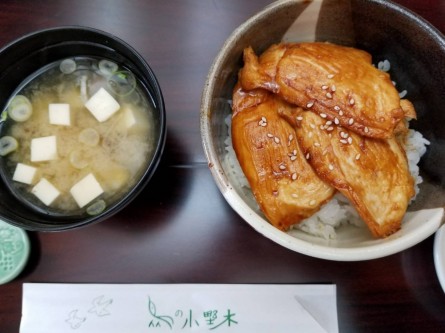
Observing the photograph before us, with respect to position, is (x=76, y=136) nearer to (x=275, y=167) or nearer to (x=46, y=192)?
(x=46, y=192)

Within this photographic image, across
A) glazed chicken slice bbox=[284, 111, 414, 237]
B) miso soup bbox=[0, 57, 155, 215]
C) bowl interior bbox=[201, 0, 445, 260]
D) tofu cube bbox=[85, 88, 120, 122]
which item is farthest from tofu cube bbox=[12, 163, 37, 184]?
glazed chicken slice bbox=[284, 111, 414, 237]

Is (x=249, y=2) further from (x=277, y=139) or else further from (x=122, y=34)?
(x=277, y=139)

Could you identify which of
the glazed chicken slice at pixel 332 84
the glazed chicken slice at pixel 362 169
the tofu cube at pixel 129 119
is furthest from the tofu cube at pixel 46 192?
the glazed chicken slice at pixel 362 169

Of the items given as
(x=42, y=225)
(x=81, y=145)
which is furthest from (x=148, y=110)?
(x=42, y=225)

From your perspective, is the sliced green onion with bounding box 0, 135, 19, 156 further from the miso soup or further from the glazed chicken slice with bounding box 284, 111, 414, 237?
the glazed chicken slice with bounding box 284, 111, 414, 237

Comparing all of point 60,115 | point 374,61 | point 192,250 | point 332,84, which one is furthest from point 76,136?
point 374,61
